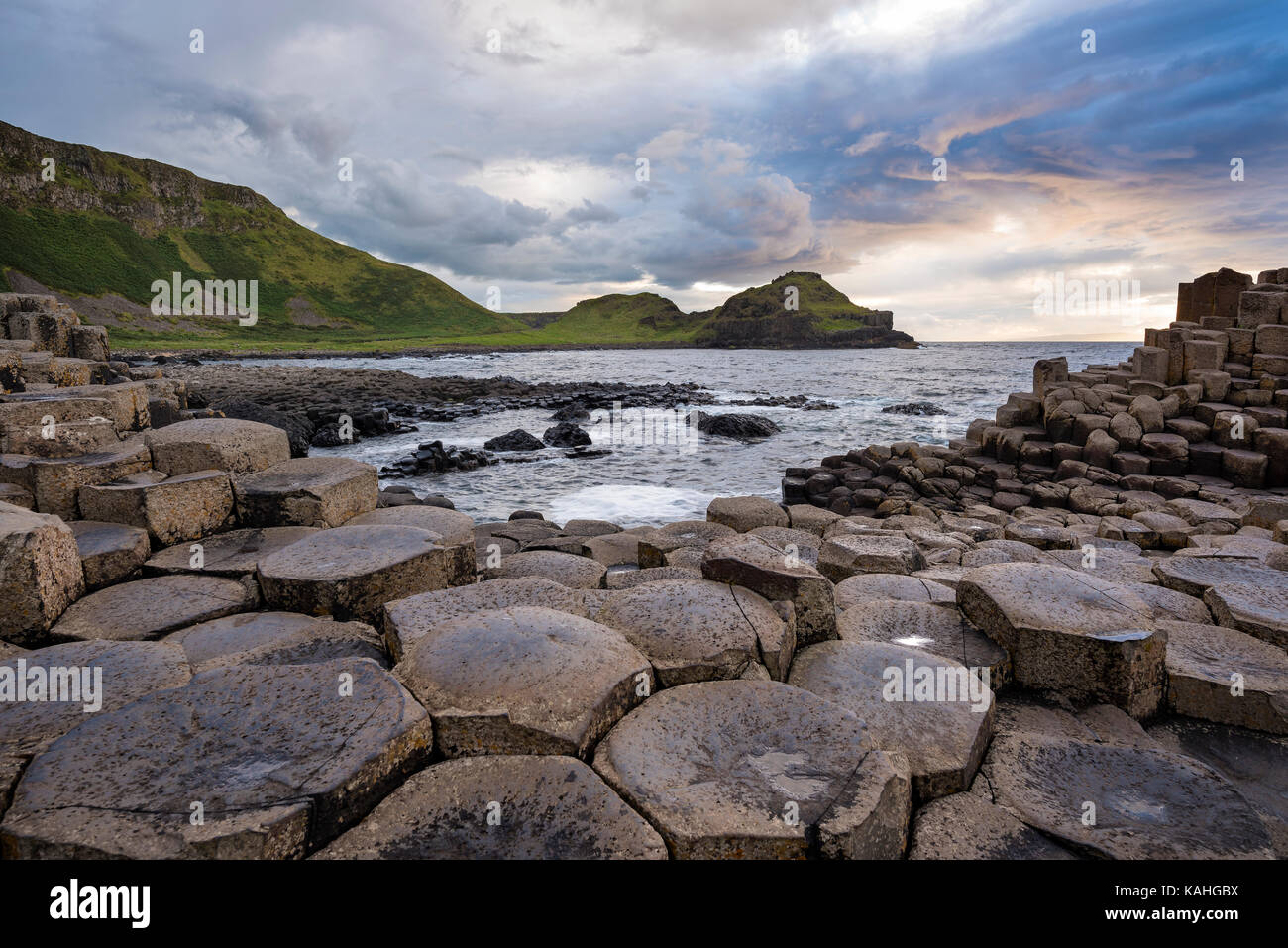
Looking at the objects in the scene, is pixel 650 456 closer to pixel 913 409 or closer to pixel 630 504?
pixel 630 504

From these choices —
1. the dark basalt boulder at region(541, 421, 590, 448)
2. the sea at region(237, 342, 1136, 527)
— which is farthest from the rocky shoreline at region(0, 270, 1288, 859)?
the dark basalt boulder at region(541, 421, 590, 448)

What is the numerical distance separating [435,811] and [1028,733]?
9.31 feet

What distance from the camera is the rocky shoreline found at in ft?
7.37

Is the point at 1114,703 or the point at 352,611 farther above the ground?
the point at 352,611

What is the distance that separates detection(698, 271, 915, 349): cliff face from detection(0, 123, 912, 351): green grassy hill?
1.16 feet

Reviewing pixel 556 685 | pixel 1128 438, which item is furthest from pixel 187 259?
pixel 556 685

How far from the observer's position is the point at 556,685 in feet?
9.20

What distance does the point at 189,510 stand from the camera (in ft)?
16.2

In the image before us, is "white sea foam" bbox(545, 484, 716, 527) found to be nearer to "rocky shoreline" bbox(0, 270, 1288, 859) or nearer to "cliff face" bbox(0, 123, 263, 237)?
"rocky shoreline" bbox(0, 270, 1288, 859)

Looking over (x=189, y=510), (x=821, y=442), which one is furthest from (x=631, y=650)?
(x=821, y=442)

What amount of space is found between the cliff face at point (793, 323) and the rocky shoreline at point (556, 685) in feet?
464

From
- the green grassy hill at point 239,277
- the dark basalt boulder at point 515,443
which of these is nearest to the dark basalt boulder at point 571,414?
the dark basalt boulder at point 515,443

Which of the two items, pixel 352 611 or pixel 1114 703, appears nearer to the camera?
pixel 1114 703
